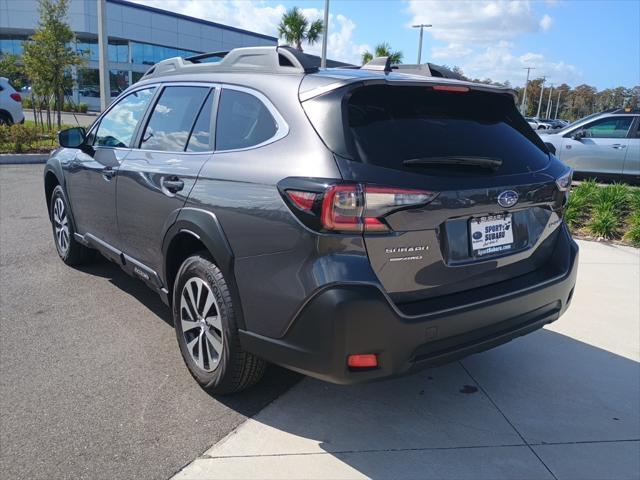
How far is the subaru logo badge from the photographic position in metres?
2.76

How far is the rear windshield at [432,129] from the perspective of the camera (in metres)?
2.53

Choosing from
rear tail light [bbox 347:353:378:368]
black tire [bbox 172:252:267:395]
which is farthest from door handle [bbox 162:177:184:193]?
rear tail light [bbox 347:353:378:368]

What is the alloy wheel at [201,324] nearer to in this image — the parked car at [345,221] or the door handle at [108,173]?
the parked car at [345,221]

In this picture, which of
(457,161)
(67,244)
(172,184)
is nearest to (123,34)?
(67,244)

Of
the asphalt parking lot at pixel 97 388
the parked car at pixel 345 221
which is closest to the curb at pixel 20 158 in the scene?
the asphalt parking lot at pixel 97 388

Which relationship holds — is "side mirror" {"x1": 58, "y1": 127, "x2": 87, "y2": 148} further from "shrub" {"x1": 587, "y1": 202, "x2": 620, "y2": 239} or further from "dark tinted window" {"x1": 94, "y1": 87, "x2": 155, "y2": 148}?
"shrub" {"x1": 587, "y1": 202, "x2": 620, "y2": 239}

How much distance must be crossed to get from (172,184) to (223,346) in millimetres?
1045

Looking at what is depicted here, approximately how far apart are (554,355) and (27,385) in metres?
3.52

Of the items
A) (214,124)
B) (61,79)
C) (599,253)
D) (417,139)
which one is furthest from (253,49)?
(61,79)

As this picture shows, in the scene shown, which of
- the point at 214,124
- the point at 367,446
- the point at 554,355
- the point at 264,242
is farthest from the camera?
the point at 554,355

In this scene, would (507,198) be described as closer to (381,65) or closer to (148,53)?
(381,65)

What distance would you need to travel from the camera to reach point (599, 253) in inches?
268

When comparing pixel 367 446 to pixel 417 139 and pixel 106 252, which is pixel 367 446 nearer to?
pixel 417 139

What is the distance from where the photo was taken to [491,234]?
2793 millimetres
